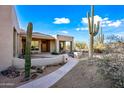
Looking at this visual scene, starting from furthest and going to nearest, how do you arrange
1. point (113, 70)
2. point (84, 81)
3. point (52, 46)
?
point (52, 46), point (84, 81), point (113, 70)

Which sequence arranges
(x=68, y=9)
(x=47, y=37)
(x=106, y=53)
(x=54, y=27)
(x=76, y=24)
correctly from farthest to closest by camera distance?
1. (x=47, y=37)
2. (x=54, y=27)
3. (x=76, y=24)
4. (x=68, y=9)
5. (x=106, y=53)

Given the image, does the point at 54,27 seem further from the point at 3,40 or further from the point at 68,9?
the point at 3,40

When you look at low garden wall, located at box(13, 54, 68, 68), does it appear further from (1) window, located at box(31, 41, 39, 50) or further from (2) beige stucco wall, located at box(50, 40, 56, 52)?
(2) beige stucco wall, located at box(50, 40, 56, 52)

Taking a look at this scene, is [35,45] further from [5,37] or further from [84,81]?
[84,81]

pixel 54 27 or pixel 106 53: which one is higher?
pixel 54 27

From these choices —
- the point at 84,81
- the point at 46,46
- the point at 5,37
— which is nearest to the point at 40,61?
the point at 5,37

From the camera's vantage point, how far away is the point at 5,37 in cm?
658

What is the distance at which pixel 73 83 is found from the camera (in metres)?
5.02

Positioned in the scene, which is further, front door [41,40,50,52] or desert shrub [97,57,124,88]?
front door [41,40,50,52]

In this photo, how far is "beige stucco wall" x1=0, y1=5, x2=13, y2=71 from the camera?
6469mm

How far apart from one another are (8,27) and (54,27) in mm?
3597

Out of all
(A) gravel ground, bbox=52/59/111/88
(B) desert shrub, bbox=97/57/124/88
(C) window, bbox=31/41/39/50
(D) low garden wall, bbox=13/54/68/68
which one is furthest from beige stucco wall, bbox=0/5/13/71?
(C) window, bbox=31/41/39/50
